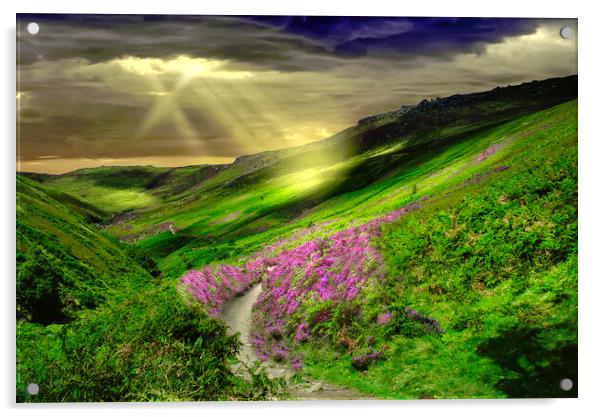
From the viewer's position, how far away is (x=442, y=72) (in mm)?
13047

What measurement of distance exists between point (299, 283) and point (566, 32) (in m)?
8.91

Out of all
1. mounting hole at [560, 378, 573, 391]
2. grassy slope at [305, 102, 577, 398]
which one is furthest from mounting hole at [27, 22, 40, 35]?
mounting hole at [560, 378, 573, 391]

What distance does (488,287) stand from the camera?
11953 mm

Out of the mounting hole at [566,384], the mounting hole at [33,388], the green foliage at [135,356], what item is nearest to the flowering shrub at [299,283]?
the green foliage at [135,356]

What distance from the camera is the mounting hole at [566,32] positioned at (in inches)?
518

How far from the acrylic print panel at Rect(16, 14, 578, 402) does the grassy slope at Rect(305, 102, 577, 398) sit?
0.14 ft

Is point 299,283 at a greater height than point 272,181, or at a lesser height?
lesser

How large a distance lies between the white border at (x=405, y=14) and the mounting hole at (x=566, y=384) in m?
0.59

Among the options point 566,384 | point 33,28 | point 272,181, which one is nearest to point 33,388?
point 272,181

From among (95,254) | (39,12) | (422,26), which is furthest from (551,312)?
(39,12)

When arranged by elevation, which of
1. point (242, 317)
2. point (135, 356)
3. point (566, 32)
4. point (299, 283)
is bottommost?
point (135, 356)

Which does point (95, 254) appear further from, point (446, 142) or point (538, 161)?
point (538, 161)

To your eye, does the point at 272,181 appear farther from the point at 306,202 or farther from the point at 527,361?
the point at 527,361

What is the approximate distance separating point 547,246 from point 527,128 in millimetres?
3368
